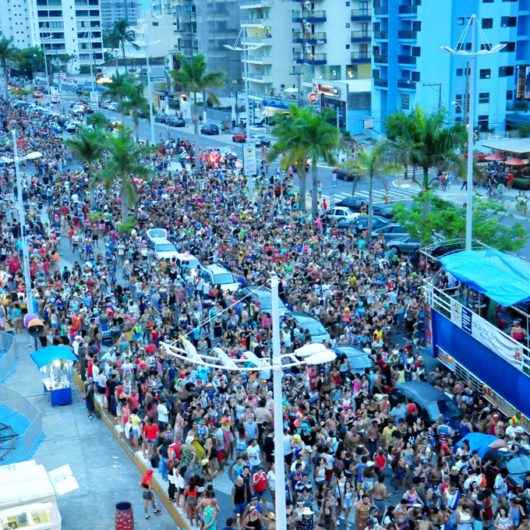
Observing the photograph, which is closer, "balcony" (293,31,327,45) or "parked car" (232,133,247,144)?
"parked car" (232,133,247,144)

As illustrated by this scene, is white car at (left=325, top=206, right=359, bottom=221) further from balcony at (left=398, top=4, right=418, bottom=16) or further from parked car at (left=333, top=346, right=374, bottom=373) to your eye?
balcony at (left=398, top=4, right=418, bottom=16)

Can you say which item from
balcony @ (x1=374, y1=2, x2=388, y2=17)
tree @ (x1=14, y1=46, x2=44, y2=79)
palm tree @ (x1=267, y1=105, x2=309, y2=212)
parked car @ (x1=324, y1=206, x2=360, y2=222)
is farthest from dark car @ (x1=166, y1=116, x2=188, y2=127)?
tree @ (x1=14, y1=46, x2=44, y2=79)

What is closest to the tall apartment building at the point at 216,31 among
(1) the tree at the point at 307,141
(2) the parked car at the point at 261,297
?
(1) the tree at the point at 307,141

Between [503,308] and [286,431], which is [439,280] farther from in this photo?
[286,431]

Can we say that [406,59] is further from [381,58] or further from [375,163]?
[375,163]

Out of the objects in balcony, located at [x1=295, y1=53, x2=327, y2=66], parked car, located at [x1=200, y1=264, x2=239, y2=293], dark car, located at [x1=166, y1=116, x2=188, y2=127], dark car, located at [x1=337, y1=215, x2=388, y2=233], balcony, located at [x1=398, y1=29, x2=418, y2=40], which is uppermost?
balcony, located at [x1=398, y1=29, x2=418, y2=40]

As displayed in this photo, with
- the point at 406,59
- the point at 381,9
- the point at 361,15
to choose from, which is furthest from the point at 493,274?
the point at 361,15
